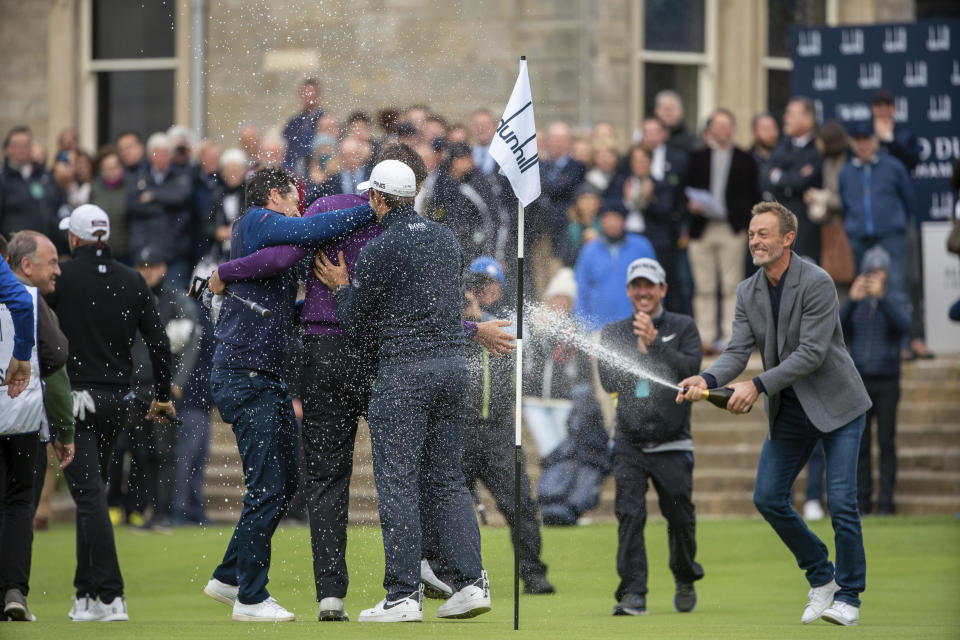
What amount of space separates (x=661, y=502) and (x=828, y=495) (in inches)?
67.9

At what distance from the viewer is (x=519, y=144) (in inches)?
391

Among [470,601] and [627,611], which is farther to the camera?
[627,611]

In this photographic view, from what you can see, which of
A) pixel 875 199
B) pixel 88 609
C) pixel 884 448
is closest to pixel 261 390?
pixel 88 609

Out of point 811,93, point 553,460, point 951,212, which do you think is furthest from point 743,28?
point 553,460

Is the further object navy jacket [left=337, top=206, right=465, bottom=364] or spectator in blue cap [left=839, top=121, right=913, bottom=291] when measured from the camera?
spectator in blue cap [left=839, top=121, right=913, bottom=291]

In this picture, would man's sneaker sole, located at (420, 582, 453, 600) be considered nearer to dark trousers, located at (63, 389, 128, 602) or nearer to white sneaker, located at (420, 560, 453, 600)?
white sneaker, located at (420, 560, 453, 600)

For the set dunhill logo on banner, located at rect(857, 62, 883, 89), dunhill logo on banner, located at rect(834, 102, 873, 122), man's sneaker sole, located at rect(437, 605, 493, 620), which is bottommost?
man's sneaker sole, located at rect(437, 605, 493, 620)

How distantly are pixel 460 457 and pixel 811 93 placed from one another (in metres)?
11.3

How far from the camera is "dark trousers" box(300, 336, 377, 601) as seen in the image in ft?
32.2

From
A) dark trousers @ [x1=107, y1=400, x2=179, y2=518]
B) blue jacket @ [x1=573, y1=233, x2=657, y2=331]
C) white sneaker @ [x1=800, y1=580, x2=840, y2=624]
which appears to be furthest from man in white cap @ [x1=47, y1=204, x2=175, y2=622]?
blue jacket @ [x1=573, y1=233, x2=657, y2=331]

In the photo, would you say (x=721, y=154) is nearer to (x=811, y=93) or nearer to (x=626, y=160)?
(x=626, y=160)

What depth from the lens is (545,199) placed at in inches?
700

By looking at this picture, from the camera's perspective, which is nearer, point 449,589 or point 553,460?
point 449,589

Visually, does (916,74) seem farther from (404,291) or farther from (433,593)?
(404,291)
